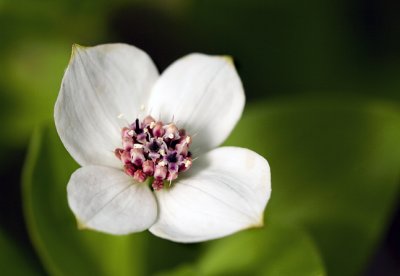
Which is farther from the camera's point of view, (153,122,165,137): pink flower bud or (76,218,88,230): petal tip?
(153,122,165,137): pink flower bud

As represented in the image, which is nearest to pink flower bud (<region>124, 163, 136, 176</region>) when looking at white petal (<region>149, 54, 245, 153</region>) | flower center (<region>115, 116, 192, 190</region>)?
flower center (<region>115, 116, 192, 190</region>)

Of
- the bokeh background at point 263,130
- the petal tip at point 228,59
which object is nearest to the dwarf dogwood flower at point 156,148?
the petal tip at point 228,59

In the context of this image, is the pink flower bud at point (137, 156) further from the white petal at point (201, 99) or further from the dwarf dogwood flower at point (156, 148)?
the white petal at point (201, 99)

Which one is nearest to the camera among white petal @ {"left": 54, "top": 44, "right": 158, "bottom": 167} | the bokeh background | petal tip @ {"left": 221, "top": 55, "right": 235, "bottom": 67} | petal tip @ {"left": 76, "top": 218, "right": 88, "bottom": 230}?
petal tip @ {"left": 76, "top": 218, "right": 88, "bottom": 230}

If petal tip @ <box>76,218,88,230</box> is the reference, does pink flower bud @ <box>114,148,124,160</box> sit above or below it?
above

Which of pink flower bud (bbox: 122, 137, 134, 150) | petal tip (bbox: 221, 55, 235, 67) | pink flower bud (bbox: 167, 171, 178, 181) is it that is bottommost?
pink flower bud (bbox: 167, 171, 178, 181)

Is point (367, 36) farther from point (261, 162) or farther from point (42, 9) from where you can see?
point (261, 162)

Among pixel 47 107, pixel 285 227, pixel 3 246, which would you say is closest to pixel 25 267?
pixel 3 246

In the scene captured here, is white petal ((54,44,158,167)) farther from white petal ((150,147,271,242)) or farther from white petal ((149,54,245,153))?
white petal ((150,147,271,242))
